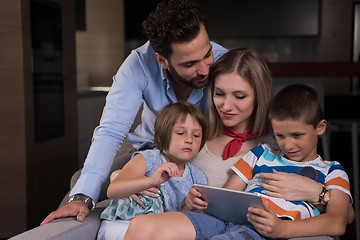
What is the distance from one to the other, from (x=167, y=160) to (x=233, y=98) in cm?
35

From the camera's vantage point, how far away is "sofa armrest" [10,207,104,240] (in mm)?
1233

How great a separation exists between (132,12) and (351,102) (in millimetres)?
4029

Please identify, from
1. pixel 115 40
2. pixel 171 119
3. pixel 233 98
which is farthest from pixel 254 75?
pixel 115 40

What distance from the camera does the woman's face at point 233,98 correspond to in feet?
5.28

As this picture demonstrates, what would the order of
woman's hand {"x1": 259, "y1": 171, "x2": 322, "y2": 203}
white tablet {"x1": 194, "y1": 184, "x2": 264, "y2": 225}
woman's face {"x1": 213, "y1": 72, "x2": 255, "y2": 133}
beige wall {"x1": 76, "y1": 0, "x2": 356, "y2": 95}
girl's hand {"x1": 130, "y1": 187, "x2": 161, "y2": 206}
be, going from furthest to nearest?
beige wall {"x1": 76, "y1": 0, "x2": 356, "y2": 95} < woman's face {"x1": 213, "y1": 72, "x2": 255, "y2": 133} < girl's hand {"x1": 130, "y1": 187, "x2": 161, "y2": 206} < woman's hand {"x1": 259, "y1": 171, "x2": 322, "y2": 203} < white tablet {"x1": 194, "y1": 184, "x2": 264, "y2": 225}

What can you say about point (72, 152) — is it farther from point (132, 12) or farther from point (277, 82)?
point (277, 82)

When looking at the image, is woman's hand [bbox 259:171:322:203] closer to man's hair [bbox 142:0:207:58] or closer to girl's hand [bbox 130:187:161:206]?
girl's hand [bbox 130:187:161:206]

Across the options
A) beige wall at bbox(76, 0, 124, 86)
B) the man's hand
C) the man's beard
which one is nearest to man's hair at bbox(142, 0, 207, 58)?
the man's beard

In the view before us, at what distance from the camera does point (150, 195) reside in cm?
149

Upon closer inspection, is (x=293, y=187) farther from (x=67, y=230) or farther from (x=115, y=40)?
(x=115, y=40)

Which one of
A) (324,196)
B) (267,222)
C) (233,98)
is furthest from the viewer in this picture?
(233,98)

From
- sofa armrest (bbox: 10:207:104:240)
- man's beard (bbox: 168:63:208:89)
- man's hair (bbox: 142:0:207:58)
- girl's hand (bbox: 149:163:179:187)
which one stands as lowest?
sofa armrest (bbox: 10:207:104:240)

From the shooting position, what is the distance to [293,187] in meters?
1.37

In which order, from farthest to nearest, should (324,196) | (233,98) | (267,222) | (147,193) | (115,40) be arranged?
(115,40)
(233,98)
(147,193)
(324,196)
(267,222)
